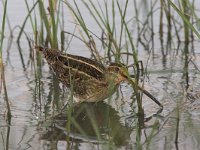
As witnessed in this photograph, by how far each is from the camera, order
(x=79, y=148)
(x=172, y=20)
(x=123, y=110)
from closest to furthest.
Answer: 1. (x=79, y=148)
2. (x=123, y=110)
3. (x=172, y=20)

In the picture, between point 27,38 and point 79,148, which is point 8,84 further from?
point 79,148

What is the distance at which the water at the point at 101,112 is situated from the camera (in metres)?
4.36

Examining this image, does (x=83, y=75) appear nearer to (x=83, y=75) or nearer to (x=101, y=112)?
(x=83, y=75)

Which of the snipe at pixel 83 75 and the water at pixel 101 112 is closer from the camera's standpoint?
the water at pixel 101 112

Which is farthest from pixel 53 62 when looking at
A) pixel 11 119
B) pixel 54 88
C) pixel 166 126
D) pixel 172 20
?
pixel 172 20

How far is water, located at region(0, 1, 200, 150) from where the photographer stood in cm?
436

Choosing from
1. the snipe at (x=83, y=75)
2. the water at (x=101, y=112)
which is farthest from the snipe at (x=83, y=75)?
the water at (x=101, y=112)

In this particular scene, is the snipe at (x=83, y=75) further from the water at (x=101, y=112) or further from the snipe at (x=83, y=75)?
the water at (x=101, y=112)

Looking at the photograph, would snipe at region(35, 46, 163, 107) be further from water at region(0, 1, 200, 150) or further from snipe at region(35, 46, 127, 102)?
water at region(0, 1, 200, 150)

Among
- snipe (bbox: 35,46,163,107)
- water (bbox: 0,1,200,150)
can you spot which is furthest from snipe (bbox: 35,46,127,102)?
water (bbox: 0,1,200,150)

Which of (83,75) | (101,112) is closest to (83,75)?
(83,75)

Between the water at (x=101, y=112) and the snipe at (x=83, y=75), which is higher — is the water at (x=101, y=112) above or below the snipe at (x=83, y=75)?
below

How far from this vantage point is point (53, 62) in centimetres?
552

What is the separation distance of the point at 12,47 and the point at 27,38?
327 millimetres
